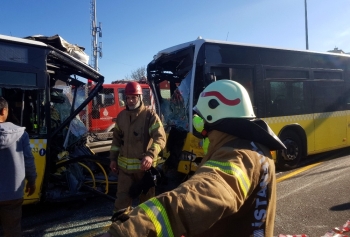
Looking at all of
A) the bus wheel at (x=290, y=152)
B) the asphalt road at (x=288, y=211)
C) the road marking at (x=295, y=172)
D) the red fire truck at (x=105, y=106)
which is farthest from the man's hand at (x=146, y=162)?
the red fire truck at (x=105, y=106)

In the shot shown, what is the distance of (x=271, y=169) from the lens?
1.40 metres

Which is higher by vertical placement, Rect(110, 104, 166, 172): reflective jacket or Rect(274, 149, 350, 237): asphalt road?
Rect(110, 104, 166, 172): reflective jacket

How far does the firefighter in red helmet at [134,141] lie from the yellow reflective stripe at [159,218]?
8.31 ft

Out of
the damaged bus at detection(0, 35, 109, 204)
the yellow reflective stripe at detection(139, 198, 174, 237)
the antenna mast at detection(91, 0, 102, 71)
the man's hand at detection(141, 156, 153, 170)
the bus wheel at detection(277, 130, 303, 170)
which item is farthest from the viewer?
the antenna mast at detection(91, 0, 102, 71)

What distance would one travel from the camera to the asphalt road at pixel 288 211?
415 centimetres

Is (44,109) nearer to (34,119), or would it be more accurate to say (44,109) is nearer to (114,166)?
(34,119)

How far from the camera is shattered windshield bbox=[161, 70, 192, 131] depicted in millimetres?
6129

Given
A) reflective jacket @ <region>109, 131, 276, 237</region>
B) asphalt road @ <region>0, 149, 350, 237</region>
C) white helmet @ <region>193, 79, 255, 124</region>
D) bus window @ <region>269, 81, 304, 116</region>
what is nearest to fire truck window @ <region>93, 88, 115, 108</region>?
asphalt road @ <region>0, 149, 350, 237</region>

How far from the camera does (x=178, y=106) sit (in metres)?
6.55

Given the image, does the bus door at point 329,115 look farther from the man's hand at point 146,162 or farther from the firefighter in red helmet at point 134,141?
the man's hand at point 146,162

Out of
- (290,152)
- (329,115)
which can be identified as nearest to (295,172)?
(290,152)

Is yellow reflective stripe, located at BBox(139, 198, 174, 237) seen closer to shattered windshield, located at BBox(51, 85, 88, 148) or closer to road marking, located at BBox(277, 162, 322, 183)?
shattered windshield, located at BBox(51, 85, 88, 148)

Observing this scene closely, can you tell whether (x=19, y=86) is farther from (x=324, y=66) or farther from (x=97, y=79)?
(x=324, y=66)

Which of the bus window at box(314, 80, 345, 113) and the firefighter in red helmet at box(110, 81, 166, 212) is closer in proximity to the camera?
the firefighter in red helmet at box(110, 81, 166, 212)
